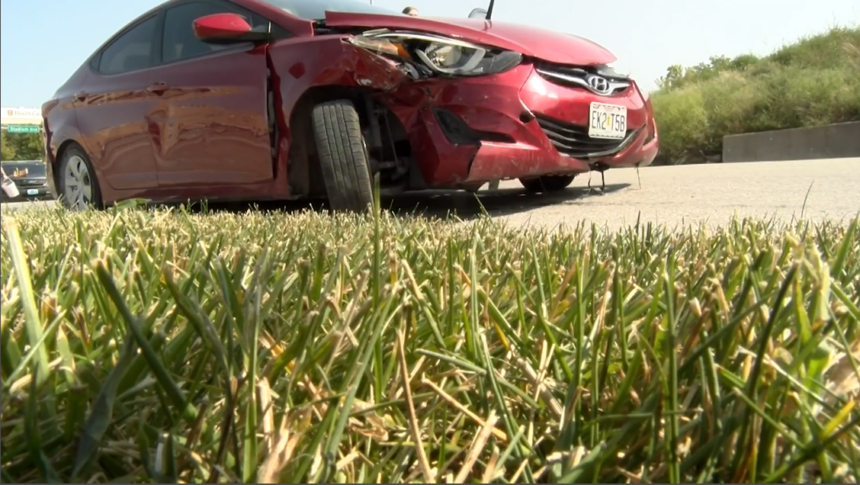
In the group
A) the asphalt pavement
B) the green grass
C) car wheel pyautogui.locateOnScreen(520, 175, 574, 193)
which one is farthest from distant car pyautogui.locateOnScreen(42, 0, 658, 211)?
the green grass

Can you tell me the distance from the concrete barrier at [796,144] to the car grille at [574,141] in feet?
1.50

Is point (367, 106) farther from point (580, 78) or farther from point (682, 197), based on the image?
point (682, 197)

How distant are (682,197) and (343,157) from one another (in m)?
1.42

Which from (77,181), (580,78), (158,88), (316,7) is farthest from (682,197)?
(77,181)

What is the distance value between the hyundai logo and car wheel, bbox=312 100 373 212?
1.09m

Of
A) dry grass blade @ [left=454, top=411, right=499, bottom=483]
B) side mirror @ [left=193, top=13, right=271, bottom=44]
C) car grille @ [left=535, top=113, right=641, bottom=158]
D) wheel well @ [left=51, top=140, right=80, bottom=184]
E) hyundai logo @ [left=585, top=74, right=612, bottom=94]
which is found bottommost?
dry grass blade @ [left=454, top=411, right=499, bottom=483]

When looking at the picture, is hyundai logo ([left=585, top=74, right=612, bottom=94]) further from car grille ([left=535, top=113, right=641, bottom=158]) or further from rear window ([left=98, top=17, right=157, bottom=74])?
rear window ([left=98, top=17, right=157, bottom=74])

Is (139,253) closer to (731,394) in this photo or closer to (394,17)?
(731,394)

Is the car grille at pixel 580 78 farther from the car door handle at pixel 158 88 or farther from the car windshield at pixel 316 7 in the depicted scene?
the car door handle at pixel 158 88

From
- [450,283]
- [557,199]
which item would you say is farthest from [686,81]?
[450,283]

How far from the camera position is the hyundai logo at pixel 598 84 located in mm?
3504

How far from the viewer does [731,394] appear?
824 mm

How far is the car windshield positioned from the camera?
375cm

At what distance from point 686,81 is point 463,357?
7.07ft
